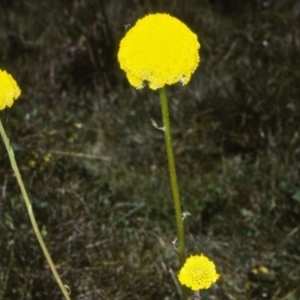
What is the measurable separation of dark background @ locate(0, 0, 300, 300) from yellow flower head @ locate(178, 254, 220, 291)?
97 cm

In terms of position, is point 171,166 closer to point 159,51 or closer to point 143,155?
point 159,51

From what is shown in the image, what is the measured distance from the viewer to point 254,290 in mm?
2865

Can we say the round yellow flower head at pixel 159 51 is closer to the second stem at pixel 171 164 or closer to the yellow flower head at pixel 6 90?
the second stem at pixel 171 164

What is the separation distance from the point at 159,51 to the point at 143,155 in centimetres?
199

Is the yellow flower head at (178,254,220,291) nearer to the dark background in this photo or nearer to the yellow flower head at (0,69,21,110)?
the yellow flower head at (0,69,21,110)

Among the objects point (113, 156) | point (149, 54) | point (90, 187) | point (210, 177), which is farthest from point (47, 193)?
point (149, 54)

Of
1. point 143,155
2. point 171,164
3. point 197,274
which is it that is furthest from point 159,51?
point 143,155

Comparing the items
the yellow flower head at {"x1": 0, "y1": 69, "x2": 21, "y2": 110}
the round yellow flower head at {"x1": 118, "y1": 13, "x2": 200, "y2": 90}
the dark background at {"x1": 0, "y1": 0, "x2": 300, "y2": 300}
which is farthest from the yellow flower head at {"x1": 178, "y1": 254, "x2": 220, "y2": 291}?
the dark background at {"x1": 0, "y1": 0, "x2": 300, "y2": 300}

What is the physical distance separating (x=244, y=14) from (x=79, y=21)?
97 cm

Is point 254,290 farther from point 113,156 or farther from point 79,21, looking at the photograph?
point 79,21

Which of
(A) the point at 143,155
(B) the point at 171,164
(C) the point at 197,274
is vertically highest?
(A) the point at 143,155

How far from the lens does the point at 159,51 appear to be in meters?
1.53

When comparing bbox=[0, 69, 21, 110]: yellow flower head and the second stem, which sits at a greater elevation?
bbox=[0, 69, 21, 110]: yellow flower head

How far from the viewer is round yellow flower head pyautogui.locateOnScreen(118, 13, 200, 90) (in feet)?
5.04
